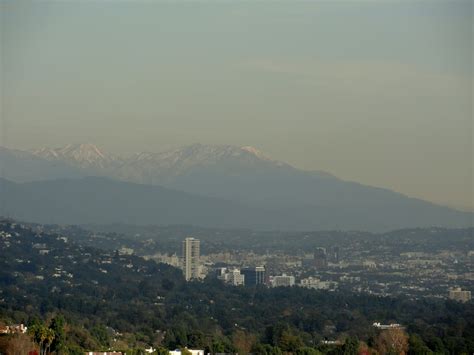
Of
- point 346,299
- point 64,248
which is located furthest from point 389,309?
point 64,248

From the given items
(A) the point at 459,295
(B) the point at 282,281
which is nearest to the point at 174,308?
(A) the point at 459,295

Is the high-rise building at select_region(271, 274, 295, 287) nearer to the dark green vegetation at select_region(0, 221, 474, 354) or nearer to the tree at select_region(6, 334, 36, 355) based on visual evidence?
the dark green vegetation at select_region(0, 221, 474, 354)

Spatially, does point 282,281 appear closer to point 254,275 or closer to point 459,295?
point 254,275

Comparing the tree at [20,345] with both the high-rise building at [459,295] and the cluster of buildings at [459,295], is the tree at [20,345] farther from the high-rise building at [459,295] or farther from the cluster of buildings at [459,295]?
the high-rise building at [459,295]

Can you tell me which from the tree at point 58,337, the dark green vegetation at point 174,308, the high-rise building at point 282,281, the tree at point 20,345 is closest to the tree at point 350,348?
the dark green vegetation at point 174,308

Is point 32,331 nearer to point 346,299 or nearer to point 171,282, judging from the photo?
point 346,299
